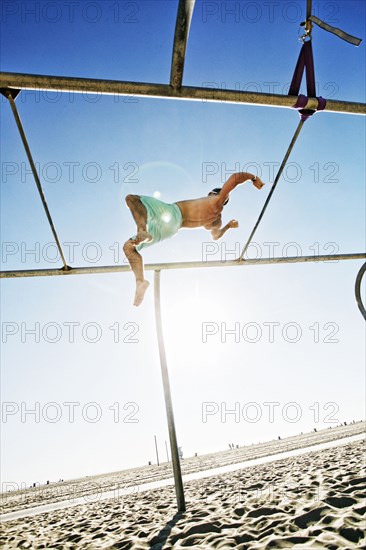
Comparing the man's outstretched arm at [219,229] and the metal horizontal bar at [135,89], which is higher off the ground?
the metal horizontal bar at [135,89]

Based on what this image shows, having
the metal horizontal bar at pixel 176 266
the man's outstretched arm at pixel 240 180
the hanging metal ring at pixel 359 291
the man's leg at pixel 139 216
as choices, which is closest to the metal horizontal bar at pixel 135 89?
the man's outstretched arm at pixel 240 180

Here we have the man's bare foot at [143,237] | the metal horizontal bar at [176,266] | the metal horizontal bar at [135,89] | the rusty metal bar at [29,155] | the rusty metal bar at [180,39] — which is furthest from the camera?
the metal horizontal bar at [176,266]

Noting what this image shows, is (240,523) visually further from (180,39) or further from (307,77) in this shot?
(180,39)

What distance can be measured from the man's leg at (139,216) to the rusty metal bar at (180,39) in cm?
108

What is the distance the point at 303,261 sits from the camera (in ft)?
14.3

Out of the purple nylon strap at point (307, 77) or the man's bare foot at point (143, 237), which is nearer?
the purple nylon strap at point (307, 77)

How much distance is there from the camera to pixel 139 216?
2828 mm

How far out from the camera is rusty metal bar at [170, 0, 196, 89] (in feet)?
5.24

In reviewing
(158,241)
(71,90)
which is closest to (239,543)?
(158,241)

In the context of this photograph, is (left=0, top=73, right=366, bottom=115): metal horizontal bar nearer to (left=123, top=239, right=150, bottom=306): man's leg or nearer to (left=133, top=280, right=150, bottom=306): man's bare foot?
(left=123, top=239, right=150, bottom=306): man's leg

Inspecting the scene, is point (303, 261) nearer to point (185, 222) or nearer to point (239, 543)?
point (185, 222)

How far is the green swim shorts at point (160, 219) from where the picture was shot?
289 centimetres

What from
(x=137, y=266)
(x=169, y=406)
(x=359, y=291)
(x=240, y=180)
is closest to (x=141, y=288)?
(x=137, y=266)

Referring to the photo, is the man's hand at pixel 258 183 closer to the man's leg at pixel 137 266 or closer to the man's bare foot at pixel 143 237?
the man's bare foot at pixel 143 237
